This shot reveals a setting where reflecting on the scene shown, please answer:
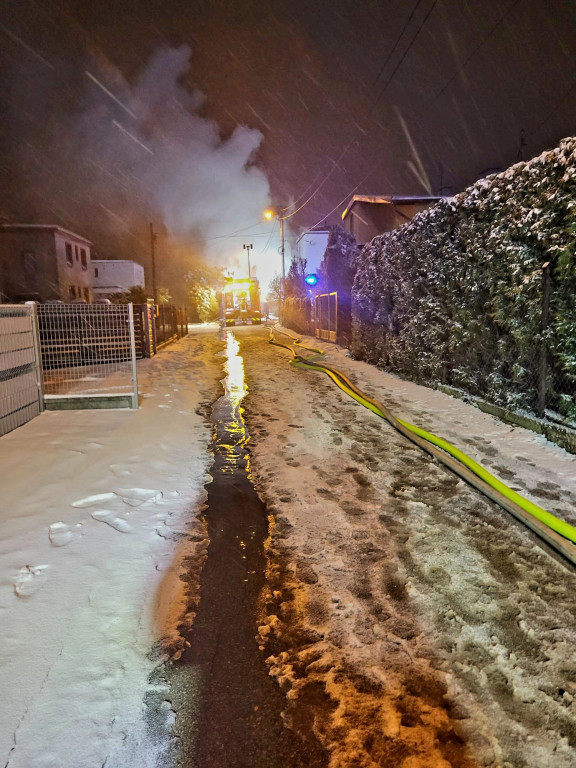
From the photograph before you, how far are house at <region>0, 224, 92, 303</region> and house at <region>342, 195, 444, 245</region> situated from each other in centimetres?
2101

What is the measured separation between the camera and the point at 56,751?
174 cm

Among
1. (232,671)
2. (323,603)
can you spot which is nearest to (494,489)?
(323,603)

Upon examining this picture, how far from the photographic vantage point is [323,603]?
2650mm

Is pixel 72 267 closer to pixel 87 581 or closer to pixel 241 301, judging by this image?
pixel 241 301

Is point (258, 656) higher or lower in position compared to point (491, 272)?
lower

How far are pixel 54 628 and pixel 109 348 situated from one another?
322 inches

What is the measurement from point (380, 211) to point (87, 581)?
29418 millimetres

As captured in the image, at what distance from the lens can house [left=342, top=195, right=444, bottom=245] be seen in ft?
85.9

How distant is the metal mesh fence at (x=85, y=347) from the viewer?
7500 millimetres

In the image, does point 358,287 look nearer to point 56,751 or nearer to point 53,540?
point 53,540

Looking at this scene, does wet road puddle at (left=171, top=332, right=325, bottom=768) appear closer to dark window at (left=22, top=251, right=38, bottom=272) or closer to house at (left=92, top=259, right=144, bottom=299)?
dark window at (left=22, top=251, right=38, bottom=272)

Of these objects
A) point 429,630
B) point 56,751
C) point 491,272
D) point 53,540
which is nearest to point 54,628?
point 56,751

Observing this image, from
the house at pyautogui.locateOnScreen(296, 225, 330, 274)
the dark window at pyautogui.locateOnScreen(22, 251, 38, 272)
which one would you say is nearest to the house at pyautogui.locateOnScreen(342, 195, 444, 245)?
the house at pyautogui.locateOnScreen(296, 225, 330, 274)

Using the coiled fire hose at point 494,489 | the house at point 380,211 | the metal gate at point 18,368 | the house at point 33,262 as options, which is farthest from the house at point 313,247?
the coiled fire hose at point 494,489
